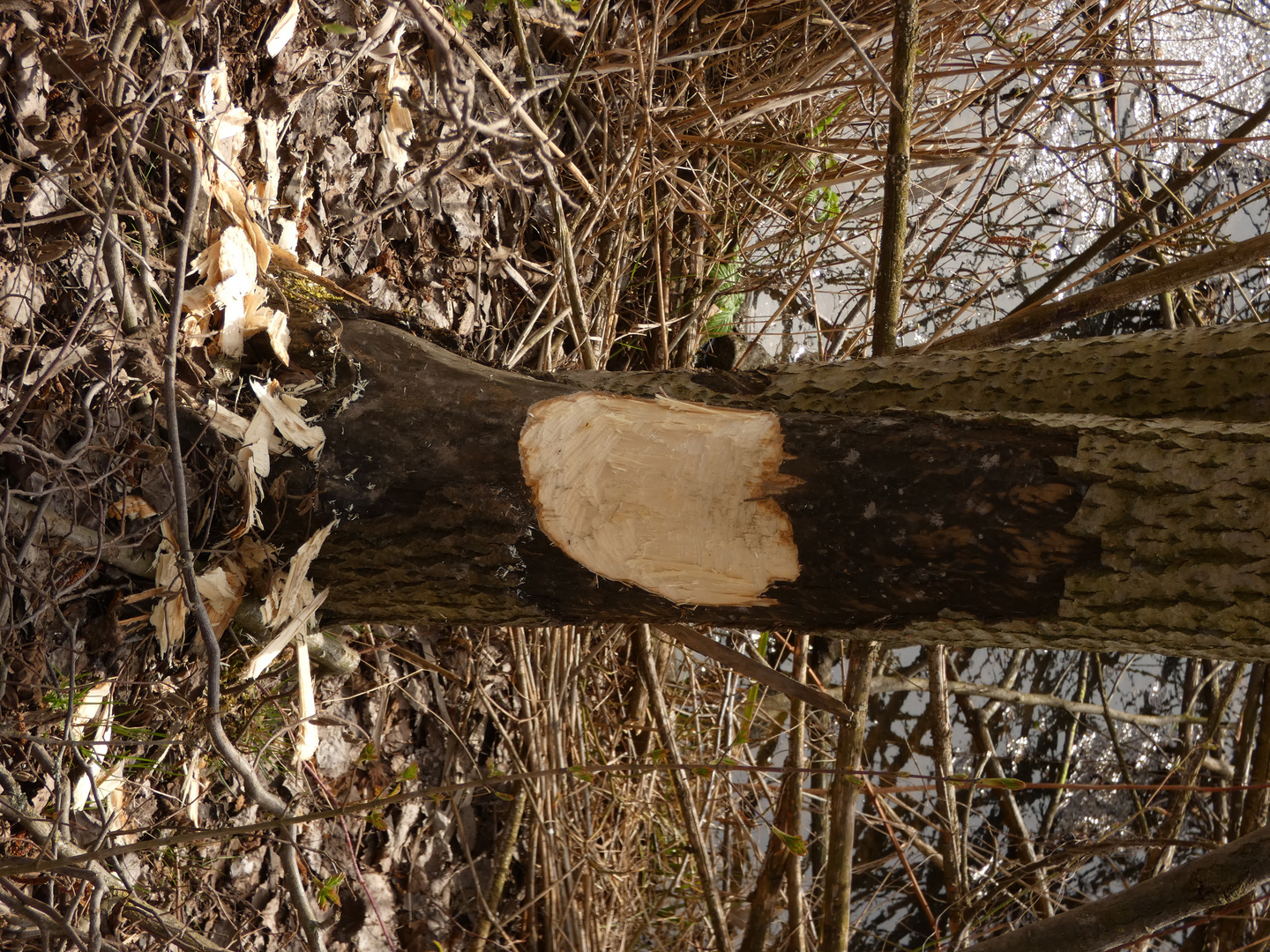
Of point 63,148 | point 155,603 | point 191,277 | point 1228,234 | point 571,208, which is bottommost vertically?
point 155,603

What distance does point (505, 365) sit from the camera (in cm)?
168

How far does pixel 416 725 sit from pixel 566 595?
1.22 meters

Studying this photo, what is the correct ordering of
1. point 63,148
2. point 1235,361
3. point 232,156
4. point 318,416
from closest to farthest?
point 1235,361 < point 63,148 < point 318,416 < point 232,156

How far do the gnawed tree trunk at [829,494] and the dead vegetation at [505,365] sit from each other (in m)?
0.19

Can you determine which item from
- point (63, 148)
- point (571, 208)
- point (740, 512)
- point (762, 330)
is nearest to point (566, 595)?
point (740, 512)

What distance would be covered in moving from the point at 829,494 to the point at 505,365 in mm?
783

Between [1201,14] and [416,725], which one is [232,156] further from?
[1201,14]

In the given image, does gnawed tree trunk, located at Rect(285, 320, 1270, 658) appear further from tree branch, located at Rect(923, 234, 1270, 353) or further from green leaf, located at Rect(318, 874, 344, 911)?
green leaf, located at Rect(318, 874, 344, 911)

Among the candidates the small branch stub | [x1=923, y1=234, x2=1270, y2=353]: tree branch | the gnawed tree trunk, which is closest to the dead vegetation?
the gnawed tree trunk

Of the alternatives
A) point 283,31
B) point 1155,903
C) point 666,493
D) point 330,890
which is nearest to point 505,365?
point 666,493

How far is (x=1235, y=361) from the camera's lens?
1.14 metres

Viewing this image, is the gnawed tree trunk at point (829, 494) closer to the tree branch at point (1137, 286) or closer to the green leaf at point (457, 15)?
the tree branch at point (1137, 286)

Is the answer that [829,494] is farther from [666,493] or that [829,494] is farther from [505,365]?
[505,365]

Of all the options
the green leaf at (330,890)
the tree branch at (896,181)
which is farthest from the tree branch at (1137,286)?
the green leaf at (330,890)
